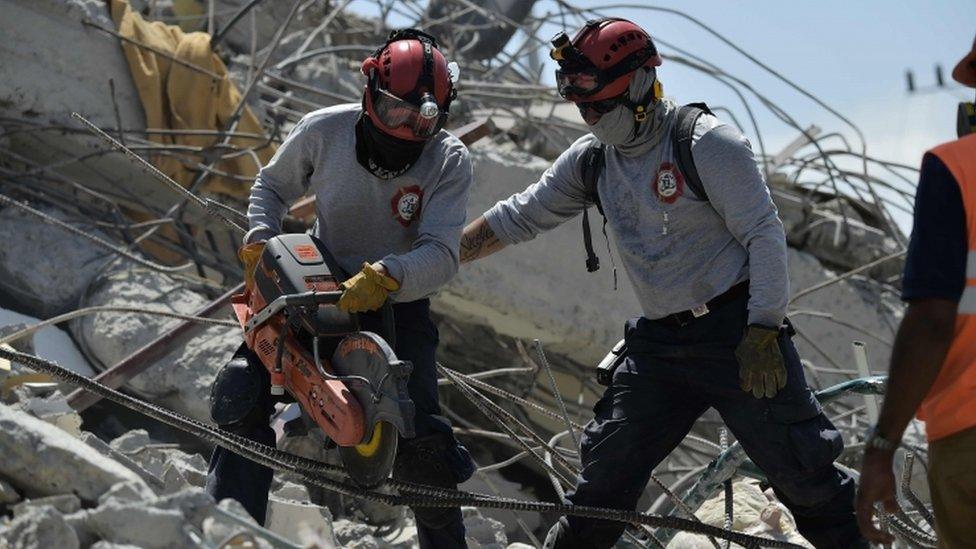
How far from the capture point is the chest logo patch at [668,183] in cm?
461

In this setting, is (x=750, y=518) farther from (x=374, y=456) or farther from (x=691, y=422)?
(x=374, y=456)

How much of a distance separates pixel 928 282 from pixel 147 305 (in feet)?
17.1

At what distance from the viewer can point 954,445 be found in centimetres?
340

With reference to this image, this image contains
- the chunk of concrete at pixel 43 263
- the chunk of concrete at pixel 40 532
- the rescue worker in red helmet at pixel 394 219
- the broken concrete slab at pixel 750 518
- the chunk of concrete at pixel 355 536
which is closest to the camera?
the chunk of concrete at pixel 40 532

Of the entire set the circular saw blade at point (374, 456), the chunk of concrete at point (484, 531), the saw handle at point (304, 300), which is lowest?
the chunk of concrete at point (484, 531)

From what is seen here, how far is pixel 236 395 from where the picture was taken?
4652 mm

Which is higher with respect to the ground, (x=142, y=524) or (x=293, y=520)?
(x=142, y=524)

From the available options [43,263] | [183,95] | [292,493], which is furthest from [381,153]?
[183,95]

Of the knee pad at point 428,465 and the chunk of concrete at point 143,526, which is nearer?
the chunk of concrete at point 143,526

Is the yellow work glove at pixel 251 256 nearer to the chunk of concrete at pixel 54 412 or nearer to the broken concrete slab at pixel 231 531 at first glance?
the chunk of concrete at pixel 54 412

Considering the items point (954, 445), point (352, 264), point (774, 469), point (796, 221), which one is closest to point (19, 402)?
point (352, 264)

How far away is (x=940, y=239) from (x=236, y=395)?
2237mm

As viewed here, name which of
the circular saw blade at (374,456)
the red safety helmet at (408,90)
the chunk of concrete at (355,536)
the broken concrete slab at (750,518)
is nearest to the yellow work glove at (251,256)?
the red safety helmet at (408,90)

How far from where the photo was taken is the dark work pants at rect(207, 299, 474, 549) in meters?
4.63
